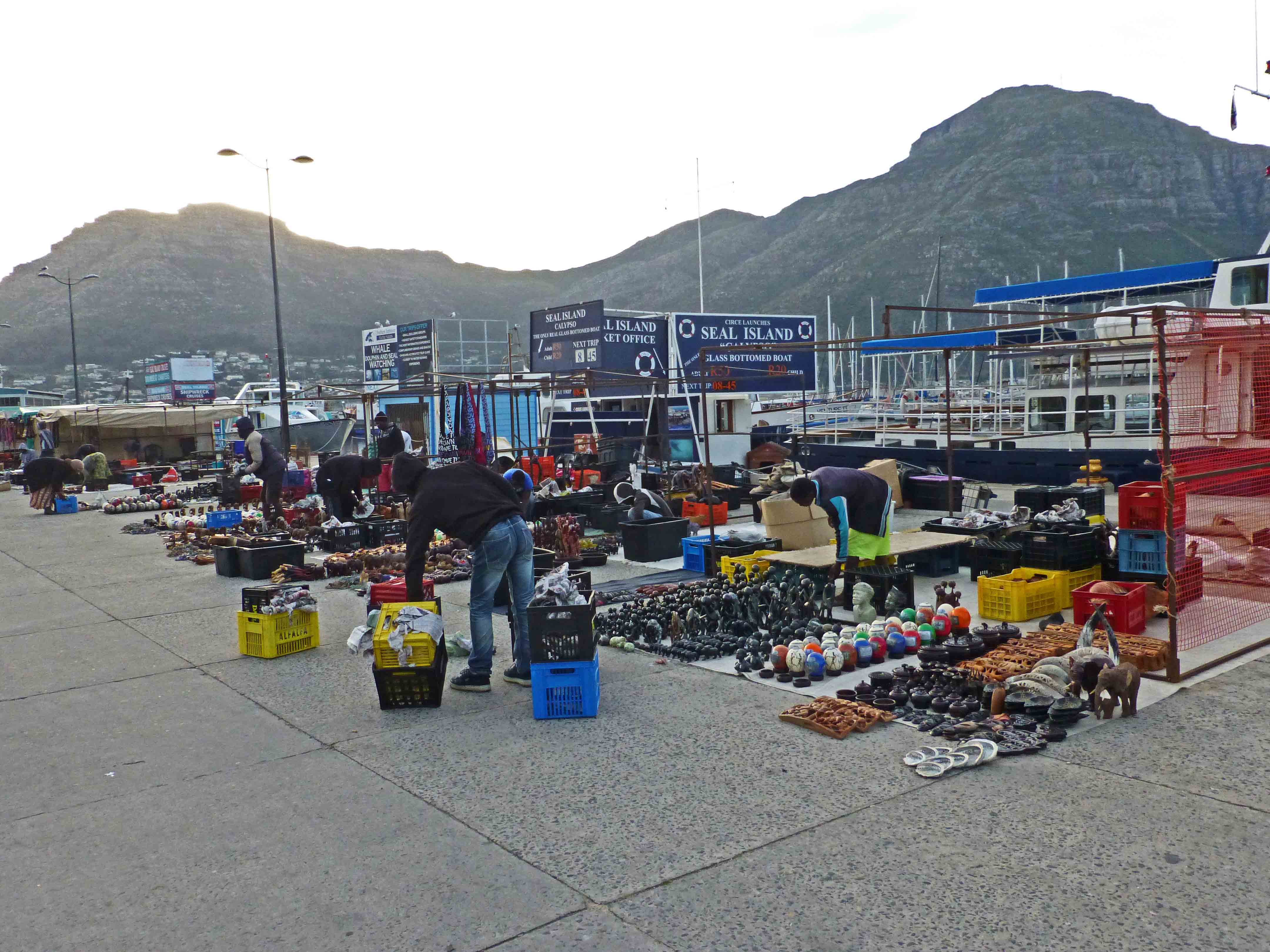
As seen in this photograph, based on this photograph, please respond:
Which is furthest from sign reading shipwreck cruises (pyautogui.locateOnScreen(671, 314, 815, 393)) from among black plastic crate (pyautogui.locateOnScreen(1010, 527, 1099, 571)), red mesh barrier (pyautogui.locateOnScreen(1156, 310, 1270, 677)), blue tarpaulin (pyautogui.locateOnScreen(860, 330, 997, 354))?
black plastic crate (pyautogui.locateOnScreen(1010, 527, 1099, 571))

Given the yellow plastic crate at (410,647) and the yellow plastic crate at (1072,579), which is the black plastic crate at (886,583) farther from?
the yellow plastic crate at (410,647)

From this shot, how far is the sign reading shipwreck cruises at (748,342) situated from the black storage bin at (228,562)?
1117 centimetres

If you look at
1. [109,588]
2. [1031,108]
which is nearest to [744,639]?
[109,588]

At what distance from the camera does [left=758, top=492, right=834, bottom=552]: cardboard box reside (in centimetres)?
1234

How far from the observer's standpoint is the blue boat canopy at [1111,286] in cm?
2367

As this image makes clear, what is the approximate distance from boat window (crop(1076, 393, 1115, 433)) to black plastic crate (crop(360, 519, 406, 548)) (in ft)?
51.2

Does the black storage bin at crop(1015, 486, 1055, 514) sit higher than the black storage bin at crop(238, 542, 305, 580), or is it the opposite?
the black storage bin at crop(1015, 486, 1055, 514)

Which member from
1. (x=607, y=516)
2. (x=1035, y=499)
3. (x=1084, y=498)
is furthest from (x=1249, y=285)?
(x=607, y=516)

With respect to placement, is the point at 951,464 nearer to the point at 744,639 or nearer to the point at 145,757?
the point at 744,639

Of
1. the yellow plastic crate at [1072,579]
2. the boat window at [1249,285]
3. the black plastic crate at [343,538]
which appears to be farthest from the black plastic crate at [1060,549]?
the boat window at [1249,285]

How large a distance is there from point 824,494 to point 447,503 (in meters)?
3.99

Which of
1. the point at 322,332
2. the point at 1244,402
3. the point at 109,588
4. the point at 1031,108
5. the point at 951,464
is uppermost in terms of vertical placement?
the point at 1031,108

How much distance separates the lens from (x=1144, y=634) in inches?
309

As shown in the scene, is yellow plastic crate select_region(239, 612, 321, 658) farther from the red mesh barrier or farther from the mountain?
the mountain
